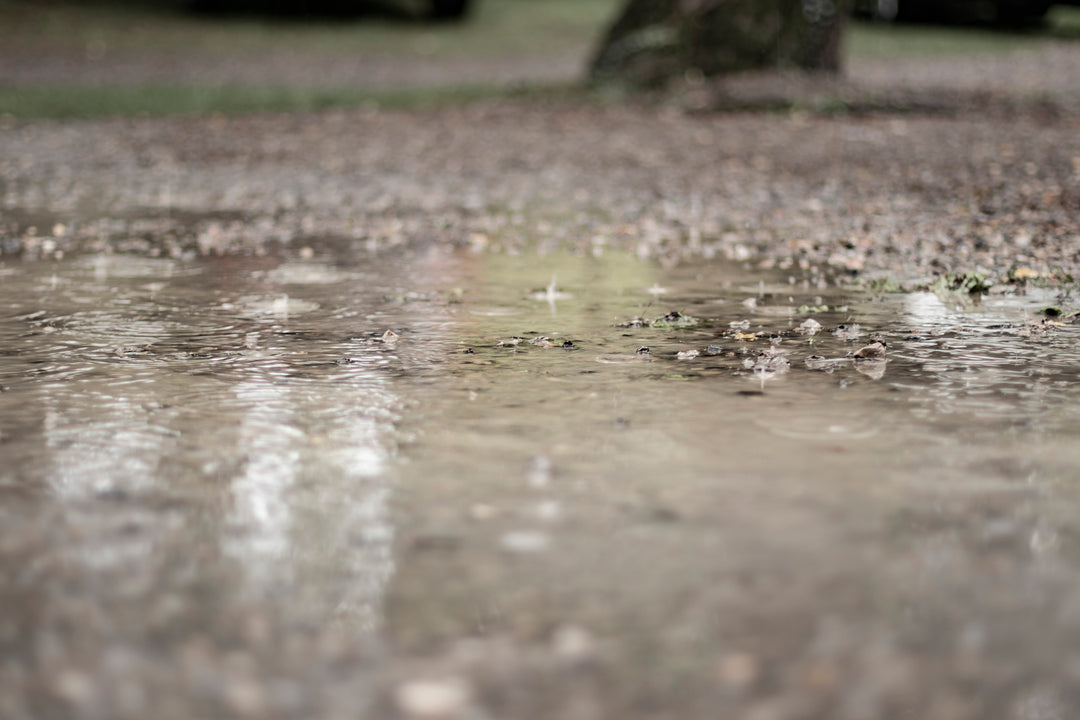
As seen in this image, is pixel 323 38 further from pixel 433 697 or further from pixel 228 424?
pixel 433 697

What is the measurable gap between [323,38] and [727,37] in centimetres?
1303

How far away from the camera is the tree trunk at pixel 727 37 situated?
15617mm

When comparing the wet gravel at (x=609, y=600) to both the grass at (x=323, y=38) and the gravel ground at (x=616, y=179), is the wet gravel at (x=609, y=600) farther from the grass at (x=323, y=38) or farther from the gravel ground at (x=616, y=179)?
the grass at (x=323, y=38)

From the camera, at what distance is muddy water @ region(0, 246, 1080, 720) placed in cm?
227

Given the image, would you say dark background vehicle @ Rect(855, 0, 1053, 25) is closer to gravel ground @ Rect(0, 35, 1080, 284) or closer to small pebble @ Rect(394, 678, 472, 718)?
gravel ground @ Rect(0, 35, 1080, 284)

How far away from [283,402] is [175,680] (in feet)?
5.59

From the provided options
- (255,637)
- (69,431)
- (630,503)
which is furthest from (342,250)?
(255,637)

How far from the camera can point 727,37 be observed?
1557cm

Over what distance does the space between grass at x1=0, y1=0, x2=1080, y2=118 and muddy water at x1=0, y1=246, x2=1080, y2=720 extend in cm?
1347

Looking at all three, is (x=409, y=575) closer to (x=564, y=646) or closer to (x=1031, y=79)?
(x=564, y=646)

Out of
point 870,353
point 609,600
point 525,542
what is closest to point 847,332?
point 870,353

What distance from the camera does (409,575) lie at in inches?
105

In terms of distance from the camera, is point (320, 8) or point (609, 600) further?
point (320, 8)

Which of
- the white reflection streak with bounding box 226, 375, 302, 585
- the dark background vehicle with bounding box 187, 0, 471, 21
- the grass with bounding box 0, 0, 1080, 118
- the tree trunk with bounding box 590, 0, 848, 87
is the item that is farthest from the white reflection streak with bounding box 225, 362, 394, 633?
the dark background vehicle with bounding box 187, 0, 471, 21
